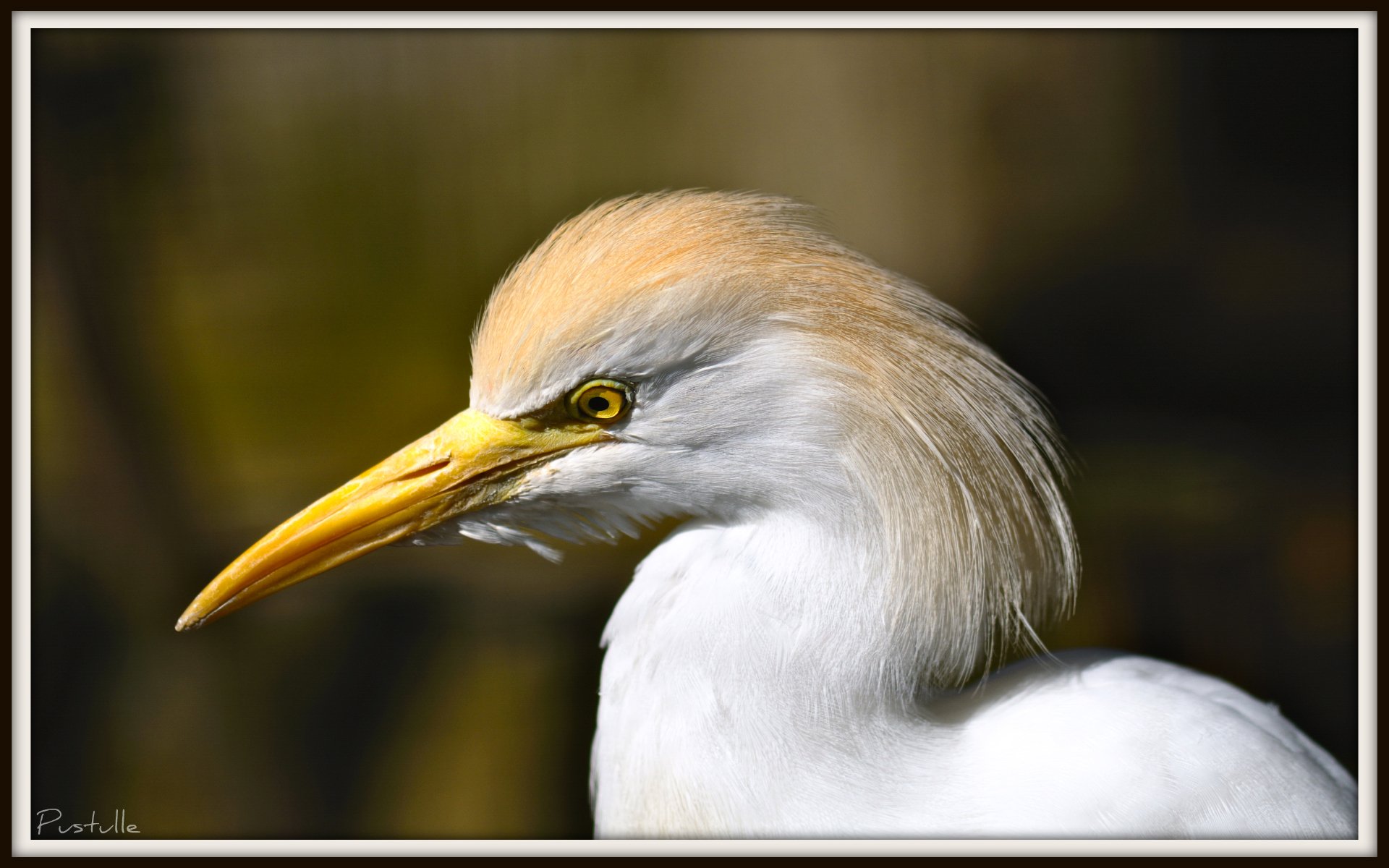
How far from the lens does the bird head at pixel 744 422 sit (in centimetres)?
72

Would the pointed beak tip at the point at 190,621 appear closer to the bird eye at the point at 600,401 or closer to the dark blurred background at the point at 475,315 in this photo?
the bird eye at the point at 600,401

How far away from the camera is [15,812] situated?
0.97 meters

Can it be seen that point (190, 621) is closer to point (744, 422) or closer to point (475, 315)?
point (744, 422)

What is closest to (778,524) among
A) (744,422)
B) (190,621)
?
(744,422)

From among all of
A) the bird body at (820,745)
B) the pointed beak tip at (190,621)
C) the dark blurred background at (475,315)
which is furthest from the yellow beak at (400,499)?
the dark blurred background at (475,315)

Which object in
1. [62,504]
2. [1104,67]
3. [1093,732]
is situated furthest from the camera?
[62,504]

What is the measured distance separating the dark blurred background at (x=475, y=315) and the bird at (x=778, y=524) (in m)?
0.66

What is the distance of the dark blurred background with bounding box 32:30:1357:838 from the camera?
134cm

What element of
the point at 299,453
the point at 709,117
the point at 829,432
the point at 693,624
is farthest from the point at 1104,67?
the point at 299,453

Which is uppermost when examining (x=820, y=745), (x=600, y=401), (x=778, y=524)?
(x=600, y=401)

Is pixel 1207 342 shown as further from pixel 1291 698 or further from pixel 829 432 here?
pixel 829 432

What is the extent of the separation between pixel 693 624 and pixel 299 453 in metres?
1.20

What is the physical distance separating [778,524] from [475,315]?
3.42 ft

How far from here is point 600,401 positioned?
2.46ft
